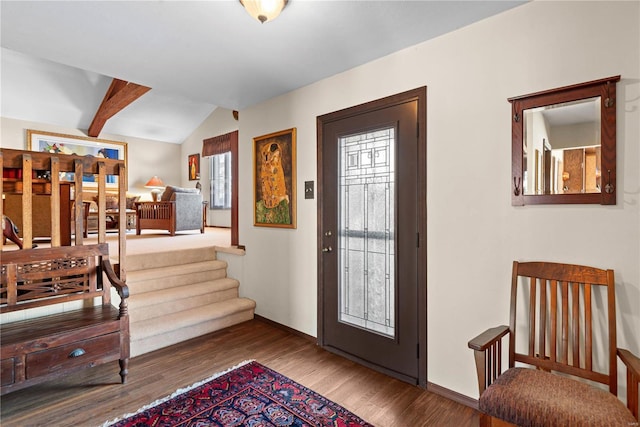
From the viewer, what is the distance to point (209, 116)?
7.93 m

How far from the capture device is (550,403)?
1.33 metres

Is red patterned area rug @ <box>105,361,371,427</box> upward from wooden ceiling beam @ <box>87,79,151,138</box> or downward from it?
downward

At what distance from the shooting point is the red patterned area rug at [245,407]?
1.92 meters

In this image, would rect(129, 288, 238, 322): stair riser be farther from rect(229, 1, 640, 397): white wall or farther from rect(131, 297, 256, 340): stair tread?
rect(229, 1, 640, 397): white wall

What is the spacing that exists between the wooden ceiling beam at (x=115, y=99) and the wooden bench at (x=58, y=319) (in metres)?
3.07

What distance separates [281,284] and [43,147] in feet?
22.1

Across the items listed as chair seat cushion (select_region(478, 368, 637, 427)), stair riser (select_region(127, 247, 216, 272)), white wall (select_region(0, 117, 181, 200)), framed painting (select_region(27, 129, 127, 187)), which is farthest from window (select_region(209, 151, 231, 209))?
chair seat cushion (select_region(478, 368, 637, 427))

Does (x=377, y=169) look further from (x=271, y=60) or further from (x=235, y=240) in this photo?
(x=235, y=240)

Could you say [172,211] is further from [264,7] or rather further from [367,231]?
[264,7]

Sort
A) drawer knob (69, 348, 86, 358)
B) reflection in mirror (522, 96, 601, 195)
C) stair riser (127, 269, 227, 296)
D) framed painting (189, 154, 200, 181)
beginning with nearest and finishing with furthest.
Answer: reflection in mirror (522, 96, 601, 195) → drawer knob (69, 348, 86, 358) → stair riser (127, 269, 227, 296) → framed painting (189, 154, 200, 181)

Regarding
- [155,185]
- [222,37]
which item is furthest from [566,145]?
[155,185]

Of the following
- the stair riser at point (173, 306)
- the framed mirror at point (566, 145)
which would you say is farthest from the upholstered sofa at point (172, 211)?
the framed mirror at point (566, 145)

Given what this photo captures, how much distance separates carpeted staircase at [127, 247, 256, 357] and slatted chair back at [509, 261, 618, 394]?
9.01 ft

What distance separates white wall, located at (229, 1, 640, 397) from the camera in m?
1.61
